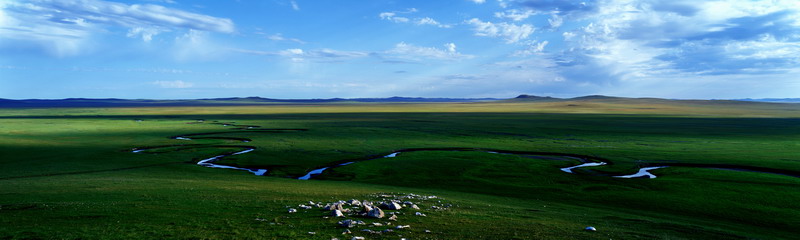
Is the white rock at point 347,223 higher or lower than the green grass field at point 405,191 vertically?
higher

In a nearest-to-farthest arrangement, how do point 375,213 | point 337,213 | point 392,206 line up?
1. point 375,213
2. point 337,213
3. point 392,206

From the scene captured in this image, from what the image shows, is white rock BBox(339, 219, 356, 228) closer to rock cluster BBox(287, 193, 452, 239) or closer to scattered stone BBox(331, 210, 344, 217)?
rock cluster BBox(287, 193, 452, 239)

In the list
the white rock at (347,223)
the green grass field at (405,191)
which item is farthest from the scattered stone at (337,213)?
the white rock at (347,223)

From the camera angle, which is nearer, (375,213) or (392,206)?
(375,213)

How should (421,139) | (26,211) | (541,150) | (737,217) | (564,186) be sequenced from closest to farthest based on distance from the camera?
(26,211), (737,217), (564,186), (541,150), (421,139)

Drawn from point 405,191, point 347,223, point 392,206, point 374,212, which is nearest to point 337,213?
point 374,212

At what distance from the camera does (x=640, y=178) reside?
46.7 m

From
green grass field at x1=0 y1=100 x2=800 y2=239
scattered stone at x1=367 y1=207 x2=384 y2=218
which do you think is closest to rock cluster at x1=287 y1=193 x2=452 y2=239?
scattered stone at x1=367 y1=207 x2=384 y2=218

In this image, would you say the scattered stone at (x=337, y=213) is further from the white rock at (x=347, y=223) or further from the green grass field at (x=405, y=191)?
the white rock at (x=347, y=223)

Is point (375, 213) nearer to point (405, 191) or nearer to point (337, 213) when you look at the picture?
point (337, 213)

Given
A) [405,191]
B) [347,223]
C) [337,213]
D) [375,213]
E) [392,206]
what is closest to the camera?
[347,223]

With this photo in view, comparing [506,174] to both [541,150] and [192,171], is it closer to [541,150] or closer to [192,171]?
[541,150]

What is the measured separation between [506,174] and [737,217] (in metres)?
22.3

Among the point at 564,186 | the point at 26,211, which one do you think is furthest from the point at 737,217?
the point at 26,211
